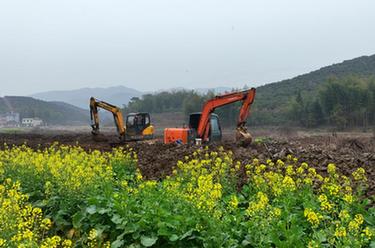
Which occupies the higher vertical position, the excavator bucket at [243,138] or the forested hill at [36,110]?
the forested hill at [36,110]

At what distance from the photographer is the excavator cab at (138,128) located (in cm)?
2780

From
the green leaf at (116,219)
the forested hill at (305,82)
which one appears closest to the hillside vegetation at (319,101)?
the forested hill at (305,82)

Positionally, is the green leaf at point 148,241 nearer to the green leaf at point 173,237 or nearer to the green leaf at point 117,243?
the green leaf at point 173,237

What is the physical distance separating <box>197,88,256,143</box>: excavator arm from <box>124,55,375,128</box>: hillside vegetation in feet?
136

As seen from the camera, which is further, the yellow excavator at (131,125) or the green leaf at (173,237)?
the yellow excavator at (131,125)

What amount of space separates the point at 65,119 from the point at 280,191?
168240 mm

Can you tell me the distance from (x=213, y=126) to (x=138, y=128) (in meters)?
8.08

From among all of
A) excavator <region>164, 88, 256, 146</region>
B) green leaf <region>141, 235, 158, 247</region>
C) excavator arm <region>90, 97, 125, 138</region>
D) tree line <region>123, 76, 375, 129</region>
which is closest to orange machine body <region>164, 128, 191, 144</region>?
excavator <region>164, 88, 256, 146</region>

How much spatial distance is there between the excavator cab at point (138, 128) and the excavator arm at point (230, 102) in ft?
29.2

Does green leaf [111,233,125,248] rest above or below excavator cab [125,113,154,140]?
below

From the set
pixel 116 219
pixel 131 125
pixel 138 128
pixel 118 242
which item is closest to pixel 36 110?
pixel 131 125

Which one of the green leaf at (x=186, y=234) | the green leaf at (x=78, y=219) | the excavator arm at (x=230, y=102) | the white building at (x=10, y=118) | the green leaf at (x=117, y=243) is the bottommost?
the green leaf at (x=117, y=243)

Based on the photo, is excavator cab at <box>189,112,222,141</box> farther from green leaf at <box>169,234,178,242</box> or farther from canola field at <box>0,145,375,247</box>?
green leaf at <box>169,234,178,242</box>

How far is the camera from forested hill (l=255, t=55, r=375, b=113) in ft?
268
